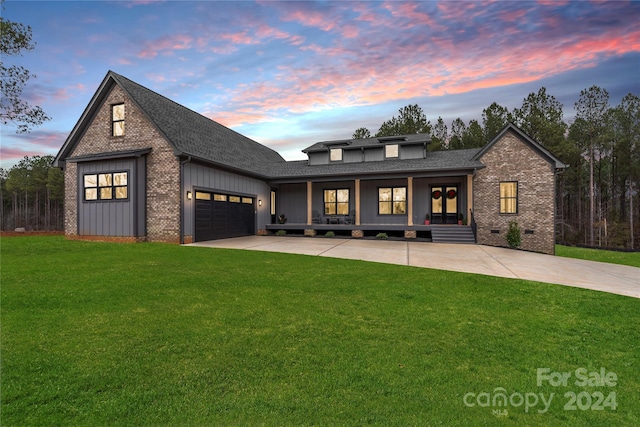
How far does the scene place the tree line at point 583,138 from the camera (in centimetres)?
3234

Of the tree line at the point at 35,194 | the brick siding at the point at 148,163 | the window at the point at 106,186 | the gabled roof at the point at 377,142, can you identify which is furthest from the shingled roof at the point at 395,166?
the tree line at the point at 35,194

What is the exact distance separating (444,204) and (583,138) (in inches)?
1150

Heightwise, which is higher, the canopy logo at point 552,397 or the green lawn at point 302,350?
the green lawn at point 302,350

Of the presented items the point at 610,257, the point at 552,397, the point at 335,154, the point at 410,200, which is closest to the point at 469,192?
the point at 410,200

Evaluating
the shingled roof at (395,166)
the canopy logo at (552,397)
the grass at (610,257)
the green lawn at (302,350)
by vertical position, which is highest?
the shingled roof at (395,166)

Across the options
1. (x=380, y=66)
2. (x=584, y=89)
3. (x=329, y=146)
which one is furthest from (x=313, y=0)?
(x=584, y=89)

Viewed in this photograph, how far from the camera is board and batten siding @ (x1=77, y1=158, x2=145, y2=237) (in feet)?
48.4

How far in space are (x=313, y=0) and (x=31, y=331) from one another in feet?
35.1

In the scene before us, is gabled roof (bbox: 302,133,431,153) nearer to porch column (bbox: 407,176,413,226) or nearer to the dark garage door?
porch column (bbox: 407,176,413,226)

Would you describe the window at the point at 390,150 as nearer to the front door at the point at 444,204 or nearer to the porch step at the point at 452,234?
the front door at the point at 444,204

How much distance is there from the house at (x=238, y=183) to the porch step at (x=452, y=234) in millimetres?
57

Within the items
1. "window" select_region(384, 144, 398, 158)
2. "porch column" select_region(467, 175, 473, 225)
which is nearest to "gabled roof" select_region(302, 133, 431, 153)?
"window" select_region(384, 144, 398, 158)

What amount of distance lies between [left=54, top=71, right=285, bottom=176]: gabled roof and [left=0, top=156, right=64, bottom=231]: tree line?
41787 mm

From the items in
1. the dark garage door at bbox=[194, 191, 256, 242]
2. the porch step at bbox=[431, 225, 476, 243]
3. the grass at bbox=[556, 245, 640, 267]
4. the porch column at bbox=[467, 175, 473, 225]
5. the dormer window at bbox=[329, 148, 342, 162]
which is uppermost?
the dormer window at bbox=[329, 148, 342, 162]
